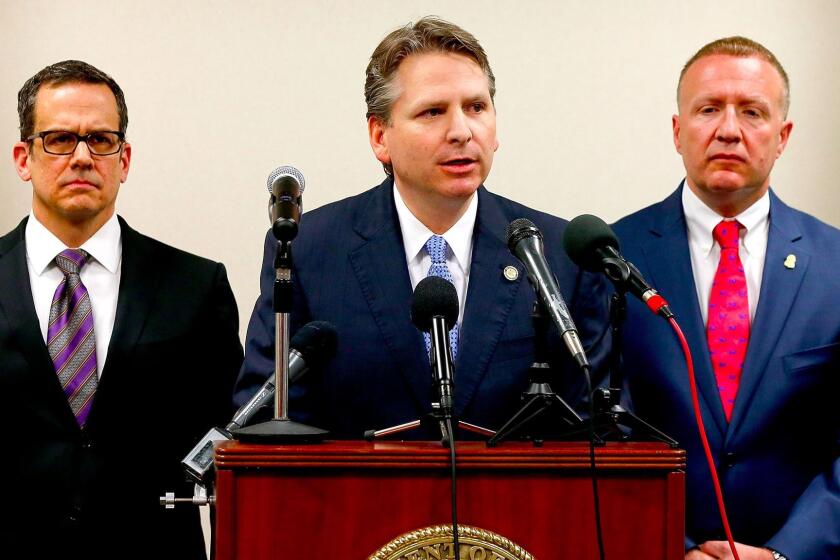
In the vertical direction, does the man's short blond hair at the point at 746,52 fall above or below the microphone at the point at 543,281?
above

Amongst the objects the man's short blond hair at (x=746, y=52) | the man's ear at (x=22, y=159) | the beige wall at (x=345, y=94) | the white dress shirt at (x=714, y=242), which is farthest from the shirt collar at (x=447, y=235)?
the beige wall at (x=345, y=94)

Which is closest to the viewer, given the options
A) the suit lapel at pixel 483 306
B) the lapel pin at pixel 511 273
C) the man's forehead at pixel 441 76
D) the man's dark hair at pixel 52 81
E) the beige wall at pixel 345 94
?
the suit lapel at pixel 483 306

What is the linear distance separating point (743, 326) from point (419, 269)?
784mm

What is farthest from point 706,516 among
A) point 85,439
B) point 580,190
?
point 580,190

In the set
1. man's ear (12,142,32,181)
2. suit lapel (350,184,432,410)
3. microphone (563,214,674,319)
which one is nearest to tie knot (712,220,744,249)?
suit lapel (350,184,432,410)

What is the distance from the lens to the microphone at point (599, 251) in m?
1.93

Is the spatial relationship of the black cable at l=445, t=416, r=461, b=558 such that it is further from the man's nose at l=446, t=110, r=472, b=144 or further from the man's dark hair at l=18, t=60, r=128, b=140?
the man's dark hair at l=18, t=60, r=128, b=140

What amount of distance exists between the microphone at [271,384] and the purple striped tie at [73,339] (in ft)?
2.60

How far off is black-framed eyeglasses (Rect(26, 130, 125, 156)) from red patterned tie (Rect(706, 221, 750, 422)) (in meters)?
1.61

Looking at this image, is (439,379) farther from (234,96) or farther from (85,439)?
(234,96)

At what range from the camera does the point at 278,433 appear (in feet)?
6.35

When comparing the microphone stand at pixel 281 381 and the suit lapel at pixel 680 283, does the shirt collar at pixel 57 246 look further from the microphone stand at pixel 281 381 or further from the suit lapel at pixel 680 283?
the suit lapel at pixel 680 283

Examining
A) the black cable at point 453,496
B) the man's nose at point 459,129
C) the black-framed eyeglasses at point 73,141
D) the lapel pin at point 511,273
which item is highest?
the black-framed eyeglasses at point 73,141

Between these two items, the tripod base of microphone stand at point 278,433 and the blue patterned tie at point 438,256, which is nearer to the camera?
the tripod base of microphone stand at point 278,433
